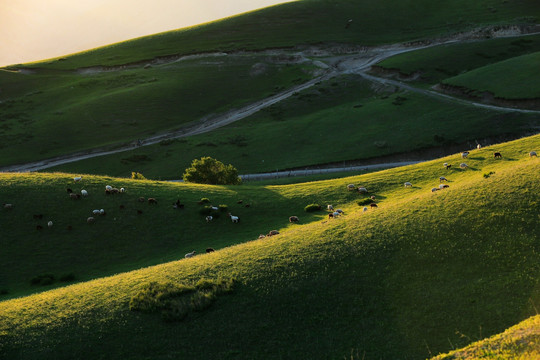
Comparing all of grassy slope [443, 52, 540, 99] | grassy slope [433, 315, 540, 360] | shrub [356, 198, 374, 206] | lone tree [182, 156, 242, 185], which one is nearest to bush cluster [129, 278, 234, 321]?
grassy slope [433, 315, 540, 360]

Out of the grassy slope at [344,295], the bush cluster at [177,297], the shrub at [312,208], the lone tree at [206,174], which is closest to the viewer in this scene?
the grassy slope at [344,295]

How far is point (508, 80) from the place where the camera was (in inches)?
3984

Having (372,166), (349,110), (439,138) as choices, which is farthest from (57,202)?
(349,110)

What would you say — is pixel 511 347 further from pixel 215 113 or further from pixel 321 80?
pixel 321 80

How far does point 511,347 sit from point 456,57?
15788cm

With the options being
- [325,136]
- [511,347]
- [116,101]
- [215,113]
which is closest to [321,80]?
[215,113]

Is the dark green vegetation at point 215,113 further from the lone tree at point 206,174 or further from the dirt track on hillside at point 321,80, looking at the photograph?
the lone tree at point 206,174

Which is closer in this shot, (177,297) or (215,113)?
(177,297)

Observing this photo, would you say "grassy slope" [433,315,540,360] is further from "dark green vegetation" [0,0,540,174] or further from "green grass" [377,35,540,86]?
"green grass" [377,35,540,86]

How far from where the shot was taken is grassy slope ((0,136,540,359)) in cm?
1773

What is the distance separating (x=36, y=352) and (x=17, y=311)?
446 cm

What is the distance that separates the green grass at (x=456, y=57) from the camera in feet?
456

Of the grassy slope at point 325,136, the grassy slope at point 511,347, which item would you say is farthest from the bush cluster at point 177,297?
the grassy slope at point 325,136

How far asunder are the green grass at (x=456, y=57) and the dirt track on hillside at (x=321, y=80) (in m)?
9.53
